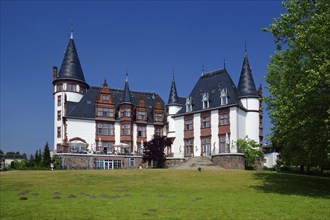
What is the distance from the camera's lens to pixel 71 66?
65000 mm

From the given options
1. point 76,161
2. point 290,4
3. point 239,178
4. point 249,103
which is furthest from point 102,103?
point 290,4

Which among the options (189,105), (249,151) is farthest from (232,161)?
(189,105)

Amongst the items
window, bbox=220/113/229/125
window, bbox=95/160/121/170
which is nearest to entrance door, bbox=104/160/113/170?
window, bbox=95/160/121/170

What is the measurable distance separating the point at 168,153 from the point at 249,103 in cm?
1594

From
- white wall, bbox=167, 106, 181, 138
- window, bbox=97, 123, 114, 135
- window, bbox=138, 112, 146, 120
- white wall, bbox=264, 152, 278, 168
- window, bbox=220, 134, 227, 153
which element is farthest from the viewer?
white wall, bbox=264, 152, 278, 168

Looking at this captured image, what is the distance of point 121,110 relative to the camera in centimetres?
6297

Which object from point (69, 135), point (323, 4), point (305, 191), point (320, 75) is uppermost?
point (323, 4)

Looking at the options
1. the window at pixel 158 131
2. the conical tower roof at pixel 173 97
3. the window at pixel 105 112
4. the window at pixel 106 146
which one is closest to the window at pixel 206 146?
the conical tower roof at pixel 173 97

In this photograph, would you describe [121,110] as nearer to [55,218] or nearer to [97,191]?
[97,191]

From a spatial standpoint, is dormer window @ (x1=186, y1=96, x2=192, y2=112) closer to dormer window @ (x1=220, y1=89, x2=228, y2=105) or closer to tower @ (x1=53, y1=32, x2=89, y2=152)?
dormer window @ (x1=220, y1=89, x2=228, y2=105)

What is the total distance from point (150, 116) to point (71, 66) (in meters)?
16.4

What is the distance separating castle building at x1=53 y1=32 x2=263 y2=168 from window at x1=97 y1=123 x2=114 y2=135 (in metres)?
0.17

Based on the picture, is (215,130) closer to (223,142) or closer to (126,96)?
(223,142)

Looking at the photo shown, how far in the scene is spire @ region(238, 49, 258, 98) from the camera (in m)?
55.6
